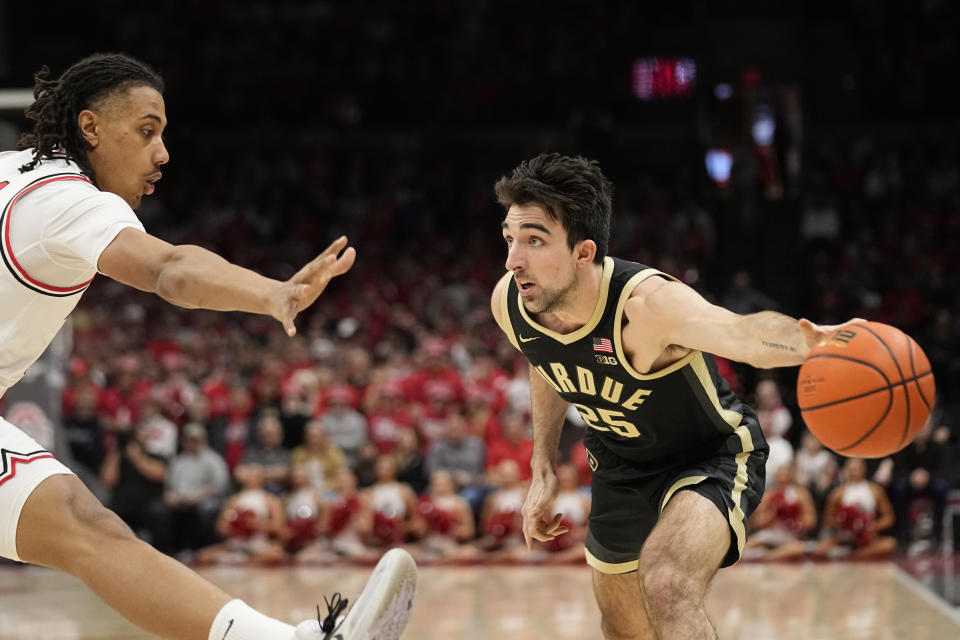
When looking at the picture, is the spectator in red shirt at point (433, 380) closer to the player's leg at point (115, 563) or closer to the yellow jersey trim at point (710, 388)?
the yellow jersey trim at point (710, 388)

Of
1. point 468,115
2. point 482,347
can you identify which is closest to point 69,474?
point 482,347

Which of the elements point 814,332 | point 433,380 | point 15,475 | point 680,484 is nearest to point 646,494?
point 680,484

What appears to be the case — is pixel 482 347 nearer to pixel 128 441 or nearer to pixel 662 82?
pixel 128 441

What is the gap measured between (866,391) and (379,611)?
64.7 inches

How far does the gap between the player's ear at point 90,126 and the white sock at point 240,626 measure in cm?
143

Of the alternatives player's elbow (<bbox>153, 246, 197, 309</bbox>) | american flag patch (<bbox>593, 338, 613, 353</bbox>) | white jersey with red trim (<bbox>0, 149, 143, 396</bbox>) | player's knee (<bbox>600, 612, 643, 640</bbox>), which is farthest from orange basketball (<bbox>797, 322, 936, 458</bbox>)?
white jersey with red trim (<bbox>0, 149, 143, 396</bbox>)

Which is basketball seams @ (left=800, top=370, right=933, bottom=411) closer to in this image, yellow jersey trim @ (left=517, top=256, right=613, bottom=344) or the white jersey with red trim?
yellow jersey trim @ (left=517, top=256, right=613, bottom=344)

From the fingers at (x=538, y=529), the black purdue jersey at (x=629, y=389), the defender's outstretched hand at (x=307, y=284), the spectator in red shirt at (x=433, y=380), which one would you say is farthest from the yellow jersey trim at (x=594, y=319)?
the spectator in red shirt at (x=433, y=380)

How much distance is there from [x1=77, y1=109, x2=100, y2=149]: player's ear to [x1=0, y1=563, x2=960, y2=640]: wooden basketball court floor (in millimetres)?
4701

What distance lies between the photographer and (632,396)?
4.42 m

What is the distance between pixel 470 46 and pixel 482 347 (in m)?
9.52

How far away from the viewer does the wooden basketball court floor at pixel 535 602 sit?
7.66m

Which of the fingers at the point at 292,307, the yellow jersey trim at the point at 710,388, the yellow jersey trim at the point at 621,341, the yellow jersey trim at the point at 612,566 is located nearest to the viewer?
the fingers at the point at 292,307

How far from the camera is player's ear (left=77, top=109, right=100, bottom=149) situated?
362 cm
